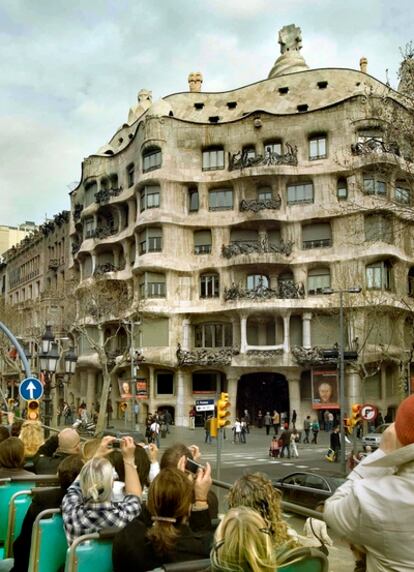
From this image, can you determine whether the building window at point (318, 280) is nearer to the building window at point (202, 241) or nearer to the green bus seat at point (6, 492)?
the building window at point (202, 241)

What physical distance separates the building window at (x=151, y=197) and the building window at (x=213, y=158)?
398cm

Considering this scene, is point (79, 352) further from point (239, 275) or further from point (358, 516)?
point (358, 516)

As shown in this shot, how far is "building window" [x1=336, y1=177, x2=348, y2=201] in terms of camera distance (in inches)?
1756

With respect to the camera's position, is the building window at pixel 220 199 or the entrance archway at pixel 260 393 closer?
the entrance archway at pixel 260 393

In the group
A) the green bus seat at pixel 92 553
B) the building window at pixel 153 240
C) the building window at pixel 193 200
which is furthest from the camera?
the building window at pixel 193 200

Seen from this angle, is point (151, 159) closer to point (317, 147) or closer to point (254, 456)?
point (317, 147)

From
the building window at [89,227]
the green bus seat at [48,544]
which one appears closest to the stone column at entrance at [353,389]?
the building window at [89,227]

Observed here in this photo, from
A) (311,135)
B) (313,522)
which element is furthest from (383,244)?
(313,522)

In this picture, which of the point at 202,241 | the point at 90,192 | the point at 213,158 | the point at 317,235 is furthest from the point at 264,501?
the point at 90,192

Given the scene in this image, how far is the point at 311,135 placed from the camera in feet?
150

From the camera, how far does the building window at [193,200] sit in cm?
4762

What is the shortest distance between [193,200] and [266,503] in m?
45.1

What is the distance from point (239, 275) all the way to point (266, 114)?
1178cm

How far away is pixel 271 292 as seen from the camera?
44031 millimetres
